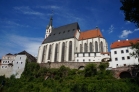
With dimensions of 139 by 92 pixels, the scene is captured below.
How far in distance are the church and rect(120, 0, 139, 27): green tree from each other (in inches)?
1125

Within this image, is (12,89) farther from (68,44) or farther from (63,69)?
(68,44)

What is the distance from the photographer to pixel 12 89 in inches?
1340

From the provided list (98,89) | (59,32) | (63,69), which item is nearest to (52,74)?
(63,69)

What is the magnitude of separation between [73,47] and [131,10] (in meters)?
38.0

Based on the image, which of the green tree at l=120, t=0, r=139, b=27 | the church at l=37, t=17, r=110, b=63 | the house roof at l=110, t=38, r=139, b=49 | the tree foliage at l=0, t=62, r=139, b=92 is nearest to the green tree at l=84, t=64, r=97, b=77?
the tree foliage at l=0, t=62, r=139, b=92

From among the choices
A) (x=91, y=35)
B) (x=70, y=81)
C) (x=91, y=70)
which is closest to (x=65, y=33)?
(x=91, y=35)

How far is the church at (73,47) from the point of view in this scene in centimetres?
4647

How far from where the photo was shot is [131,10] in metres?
14.6

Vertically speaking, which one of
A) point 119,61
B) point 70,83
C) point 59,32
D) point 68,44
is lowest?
point 70,83

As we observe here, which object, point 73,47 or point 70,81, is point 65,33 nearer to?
point 73,47

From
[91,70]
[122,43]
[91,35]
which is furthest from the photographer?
[91,35]

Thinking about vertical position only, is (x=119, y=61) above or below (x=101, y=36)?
below

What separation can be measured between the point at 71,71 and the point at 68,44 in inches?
759

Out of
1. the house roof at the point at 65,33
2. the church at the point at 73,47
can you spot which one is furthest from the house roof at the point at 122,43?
the house roof at the point at 65,33
